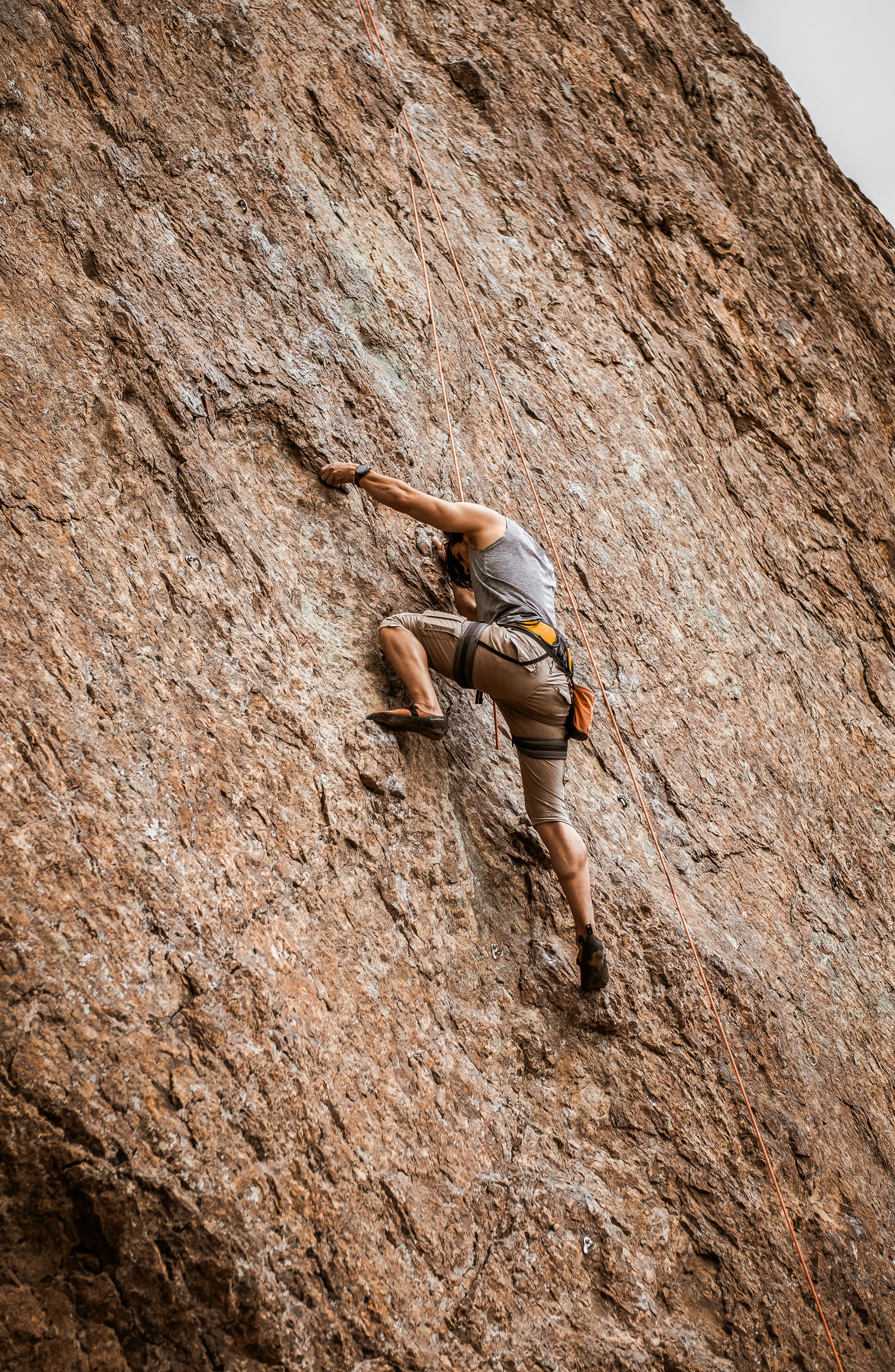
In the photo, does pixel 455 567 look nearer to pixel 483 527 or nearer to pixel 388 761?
pixel 483 527

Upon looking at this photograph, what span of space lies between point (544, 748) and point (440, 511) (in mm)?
1254

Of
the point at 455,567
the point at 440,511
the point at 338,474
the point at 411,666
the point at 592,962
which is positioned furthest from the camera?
the point at 455,567

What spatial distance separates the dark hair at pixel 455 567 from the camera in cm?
475

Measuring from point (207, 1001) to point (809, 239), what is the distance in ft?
26.3

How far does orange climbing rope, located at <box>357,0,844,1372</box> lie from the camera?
391 cm

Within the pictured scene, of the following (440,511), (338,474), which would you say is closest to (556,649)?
(440,511)

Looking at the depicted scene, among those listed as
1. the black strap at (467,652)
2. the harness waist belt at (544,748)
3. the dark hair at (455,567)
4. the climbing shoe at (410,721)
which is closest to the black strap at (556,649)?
the black strap at (467,652)

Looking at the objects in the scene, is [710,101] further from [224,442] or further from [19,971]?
[19,971]

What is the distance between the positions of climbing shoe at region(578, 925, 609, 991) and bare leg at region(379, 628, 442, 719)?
476mm

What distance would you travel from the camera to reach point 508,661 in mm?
4117

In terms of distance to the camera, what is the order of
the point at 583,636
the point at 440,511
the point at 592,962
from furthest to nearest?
1. the point at 583,636
2. the point at 440,511
3. the point at 592,962

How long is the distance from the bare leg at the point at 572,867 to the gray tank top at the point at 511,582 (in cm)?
101

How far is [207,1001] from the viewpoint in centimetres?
311

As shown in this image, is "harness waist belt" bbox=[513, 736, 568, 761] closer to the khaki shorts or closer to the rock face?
the khaki shorts
